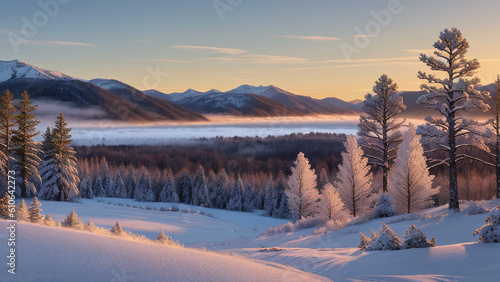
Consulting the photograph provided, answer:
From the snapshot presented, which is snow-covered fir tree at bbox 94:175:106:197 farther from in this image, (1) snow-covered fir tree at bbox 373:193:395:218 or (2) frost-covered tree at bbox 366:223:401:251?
(2) frost-covered tree at bbox 366:223:401:251

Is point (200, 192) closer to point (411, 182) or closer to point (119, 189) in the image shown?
point (119, 189)

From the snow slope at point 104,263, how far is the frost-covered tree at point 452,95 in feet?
58.9

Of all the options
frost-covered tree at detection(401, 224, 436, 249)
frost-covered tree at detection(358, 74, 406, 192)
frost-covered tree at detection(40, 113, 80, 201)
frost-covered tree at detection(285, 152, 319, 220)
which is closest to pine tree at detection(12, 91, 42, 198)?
frost-covered tree at detection(40, 113, 80, 201)

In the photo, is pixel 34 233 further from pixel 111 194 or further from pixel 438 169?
pixel 438 169

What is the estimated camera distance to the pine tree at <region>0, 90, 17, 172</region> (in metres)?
27.5

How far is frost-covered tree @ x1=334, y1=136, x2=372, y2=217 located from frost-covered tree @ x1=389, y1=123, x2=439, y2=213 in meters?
4.58

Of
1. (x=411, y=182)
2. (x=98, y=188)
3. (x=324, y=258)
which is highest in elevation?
(x=411, y=182)

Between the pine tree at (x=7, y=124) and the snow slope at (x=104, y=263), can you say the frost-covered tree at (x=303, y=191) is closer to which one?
the pine tree at (x=7, y=124)

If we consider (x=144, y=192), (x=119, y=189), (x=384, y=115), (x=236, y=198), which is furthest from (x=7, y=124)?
(x=119, y=189)

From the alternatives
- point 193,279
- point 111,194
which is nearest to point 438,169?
point 111,194

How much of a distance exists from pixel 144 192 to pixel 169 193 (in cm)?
540

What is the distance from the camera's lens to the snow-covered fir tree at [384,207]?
25.1 m

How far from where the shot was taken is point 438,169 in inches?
3391

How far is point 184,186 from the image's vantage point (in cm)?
8388
